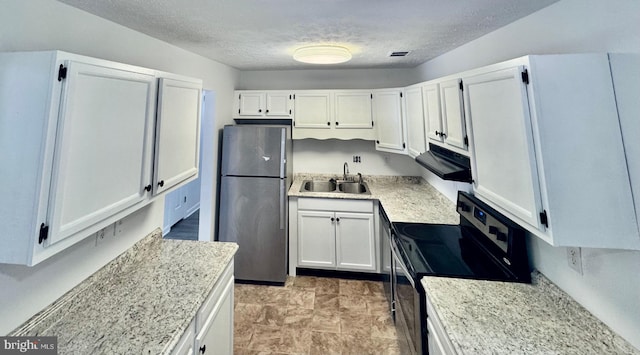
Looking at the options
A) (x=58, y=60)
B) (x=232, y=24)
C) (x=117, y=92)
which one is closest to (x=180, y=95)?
(x=117, y=92)

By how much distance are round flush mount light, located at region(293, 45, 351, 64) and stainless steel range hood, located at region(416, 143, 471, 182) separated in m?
1.08

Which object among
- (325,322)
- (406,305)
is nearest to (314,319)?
(325,322)

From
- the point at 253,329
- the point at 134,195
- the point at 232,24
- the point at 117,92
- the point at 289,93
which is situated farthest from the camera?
the point at 289,93

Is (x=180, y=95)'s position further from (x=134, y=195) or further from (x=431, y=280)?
(x=431, y=280)

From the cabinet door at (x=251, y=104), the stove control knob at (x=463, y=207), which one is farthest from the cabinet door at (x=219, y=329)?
the cabinet door at (x=251, y=104)

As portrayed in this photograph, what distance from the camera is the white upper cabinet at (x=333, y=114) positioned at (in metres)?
3.04

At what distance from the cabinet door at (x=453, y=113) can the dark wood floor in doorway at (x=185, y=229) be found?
387cm

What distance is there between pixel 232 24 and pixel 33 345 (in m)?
1.82

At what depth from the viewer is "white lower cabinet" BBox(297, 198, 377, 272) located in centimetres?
279

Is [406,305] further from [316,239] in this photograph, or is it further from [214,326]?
[316,239]

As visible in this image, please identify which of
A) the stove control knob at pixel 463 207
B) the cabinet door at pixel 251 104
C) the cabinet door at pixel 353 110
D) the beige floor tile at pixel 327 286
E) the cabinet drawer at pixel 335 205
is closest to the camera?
the stove control knob at pixel 463 207

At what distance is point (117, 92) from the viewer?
1.06 m

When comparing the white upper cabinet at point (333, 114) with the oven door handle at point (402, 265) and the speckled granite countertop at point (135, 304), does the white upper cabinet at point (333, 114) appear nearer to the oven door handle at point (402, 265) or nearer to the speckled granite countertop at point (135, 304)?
the oven door handle at point (402, 265)

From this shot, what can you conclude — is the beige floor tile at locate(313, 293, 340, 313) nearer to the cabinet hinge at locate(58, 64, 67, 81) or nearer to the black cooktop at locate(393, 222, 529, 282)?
the black cooktop at locate(393, 222, 529, 282)
